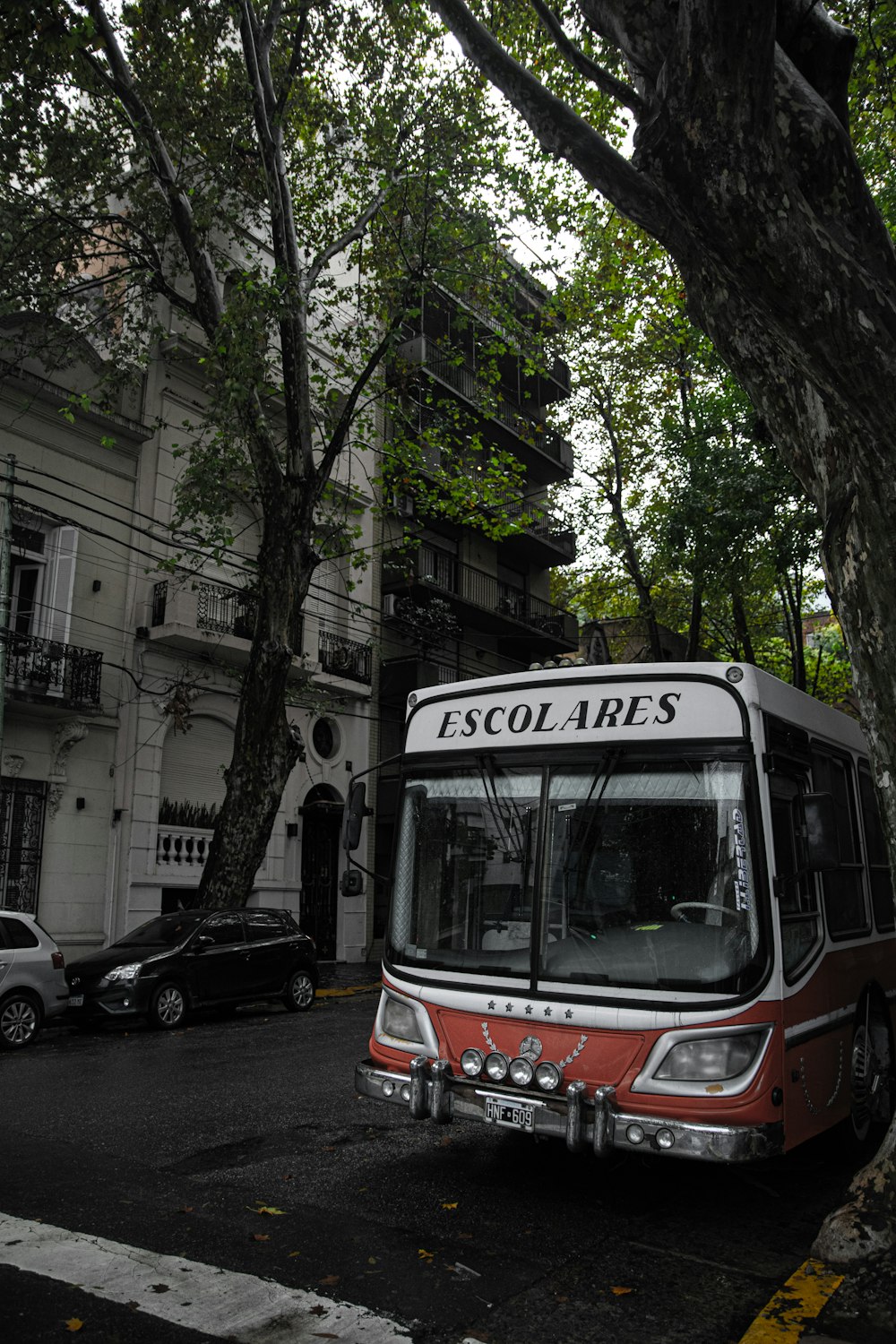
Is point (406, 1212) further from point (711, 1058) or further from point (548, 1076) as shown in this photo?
point (711, 1058)

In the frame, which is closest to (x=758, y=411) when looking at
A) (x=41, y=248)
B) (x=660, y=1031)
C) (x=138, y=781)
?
(x=660, y=1031)

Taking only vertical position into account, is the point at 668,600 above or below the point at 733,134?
above

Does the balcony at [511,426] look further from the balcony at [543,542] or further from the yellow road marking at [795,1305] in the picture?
the yellow road marking at [795,1305]

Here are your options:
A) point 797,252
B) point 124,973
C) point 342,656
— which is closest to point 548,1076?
point 797,252

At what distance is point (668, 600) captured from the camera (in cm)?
2811

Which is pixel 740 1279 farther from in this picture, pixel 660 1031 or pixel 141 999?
pixel 141 999

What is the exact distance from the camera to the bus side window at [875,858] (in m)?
7.32

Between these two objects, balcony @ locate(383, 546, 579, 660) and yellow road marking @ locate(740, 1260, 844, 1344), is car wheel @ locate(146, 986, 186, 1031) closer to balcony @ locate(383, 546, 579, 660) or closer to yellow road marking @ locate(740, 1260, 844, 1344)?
yellow road marking @ locate(740, 1260, 844, 1344)

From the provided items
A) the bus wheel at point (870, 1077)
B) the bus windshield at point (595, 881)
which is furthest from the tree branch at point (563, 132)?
the bus wheel at point (870, 1077)

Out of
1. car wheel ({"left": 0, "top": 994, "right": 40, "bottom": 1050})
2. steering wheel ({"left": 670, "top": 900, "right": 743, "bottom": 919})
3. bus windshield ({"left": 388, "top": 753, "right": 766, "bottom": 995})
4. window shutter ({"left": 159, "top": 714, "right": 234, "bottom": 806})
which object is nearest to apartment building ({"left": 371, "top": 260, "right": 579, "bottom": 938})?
window shutter ({"left": 159, "top": 714, "right": 234, "bottom": 806})

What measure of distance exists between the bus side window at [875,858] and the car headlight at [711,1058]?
9.09 feet

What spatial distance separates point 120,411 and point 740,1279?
18538mm

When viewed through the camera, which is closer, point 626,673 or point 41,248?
point 626,673

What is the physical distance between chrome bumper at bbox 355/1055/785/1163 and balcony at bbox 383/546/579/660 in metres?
20.7
